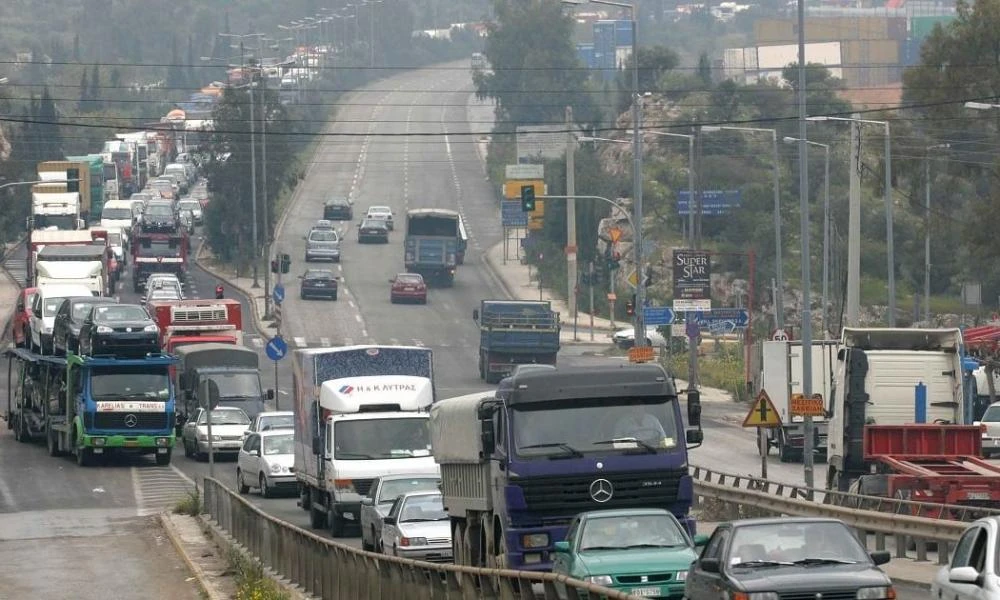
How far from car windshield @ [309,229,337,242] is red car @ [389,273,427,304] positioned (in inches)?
503

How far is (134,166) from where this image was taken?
445 ft

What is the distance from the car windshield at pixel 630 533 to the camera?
60.8 feet

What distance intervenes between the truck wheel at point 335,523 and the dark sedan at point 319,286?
2229 inches

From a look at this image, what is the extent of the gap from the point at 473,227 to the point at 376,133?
1892 inches

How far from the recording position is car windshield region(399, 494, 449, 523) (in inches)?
989

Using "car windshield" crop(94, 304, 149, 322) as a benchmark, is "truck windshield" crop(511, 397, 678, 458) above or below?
above

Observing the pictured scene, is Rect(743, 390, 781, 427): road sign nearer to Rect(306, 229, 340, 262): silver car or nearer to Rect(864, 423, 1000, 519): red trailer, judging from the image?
Rect(864, 423, 1000, 519): red trailer

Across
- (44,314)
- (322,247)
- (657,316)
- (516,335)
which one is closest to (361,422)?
(657,316)

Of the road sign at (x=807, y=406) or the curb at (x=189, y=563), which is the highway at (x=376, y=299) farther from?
the road sign at (x=807, y=406)

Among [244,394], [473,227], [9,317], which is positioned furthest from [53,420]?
[473,227]

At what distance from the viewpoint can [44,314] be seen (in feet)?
180

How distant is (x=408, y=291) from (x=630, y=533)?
6781cm

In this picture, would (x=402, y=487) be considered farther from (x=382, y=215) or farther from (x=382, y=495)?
(x=382, y=215)

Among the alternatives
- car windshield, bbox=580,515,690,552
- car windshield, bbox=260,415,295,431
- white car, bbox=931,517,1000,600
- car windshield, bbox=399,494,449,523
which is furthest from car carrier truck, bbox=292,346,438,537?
white car, bbox=931,517,1000,600
